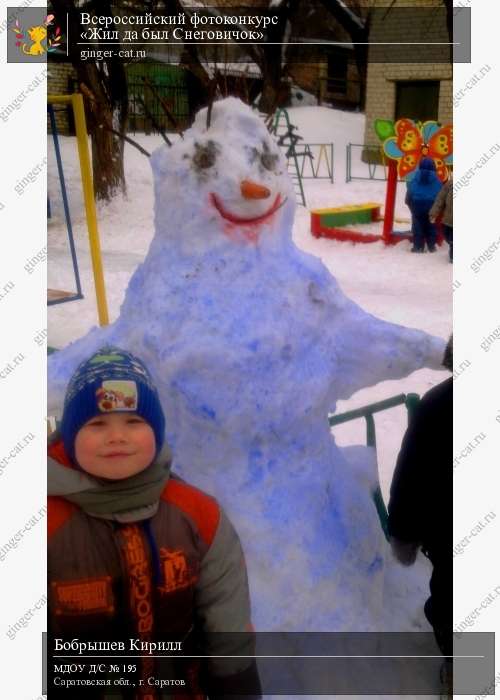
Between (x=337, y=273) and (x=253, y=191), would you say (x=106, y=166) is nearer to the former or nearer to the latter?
(x=337, y=273)

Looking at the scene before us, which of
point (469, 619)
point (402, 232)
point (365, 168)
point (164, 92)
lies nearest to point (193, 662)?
point (469, 619)

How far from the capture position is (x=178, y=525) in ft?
3.37

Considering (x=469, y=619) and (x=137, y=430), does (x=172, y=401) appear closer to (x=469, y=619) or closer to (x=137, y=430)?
(x=137, y=430)

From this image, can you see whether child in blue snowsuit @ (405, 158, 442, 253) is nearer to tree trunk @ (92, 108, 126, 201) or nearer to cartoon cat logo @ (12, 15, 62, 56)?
tree trunk @ (92, 108, 126, 201)

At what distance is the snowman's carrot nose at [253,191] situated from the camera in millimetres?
1263

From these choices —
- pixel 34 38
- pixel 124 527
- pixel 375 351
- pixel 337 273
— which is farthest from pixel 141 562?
pixel 337 273

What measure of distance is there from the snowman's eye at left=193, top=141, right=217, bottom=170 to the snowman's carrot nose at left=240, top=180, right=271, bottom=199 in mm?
89

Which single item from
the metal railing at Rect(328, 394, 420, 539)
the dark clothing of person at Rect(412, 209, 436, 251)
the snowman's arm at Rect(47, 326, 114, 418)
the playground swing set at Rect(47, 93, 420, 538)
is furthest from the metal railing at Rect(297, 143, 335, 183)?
the snowman's arm at Rect(47, 326, 114, 418)

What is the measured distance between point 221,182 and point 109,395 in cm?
54

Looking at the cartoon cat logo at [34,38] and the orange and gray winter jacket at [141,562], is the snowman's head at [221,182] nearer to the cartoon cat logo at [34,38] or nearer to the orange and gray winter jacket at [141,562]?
the cartoon cat logo at [34,38]

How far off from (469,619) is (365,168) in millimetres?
7593

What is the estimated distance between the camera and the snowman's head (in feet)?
4.30

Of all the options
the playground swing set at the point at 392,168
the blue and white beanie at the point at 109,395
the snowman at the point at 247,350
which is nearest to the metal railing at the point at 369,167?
the playground swing set at the point at 392,168

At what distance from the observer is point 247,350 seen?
1298mm
